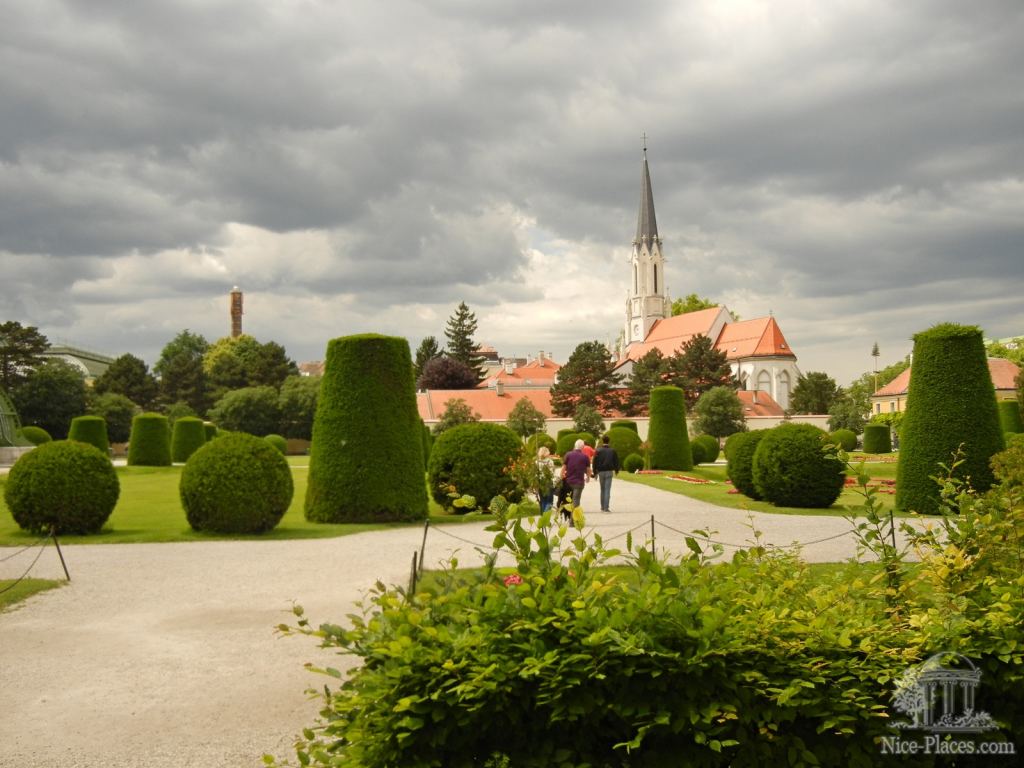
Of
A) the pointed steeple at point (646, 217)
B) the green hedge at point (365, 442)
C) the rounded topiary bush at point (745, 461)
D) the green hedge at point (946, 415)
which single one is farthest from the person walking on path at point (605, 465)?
the pointed steeple at point (646, 217)

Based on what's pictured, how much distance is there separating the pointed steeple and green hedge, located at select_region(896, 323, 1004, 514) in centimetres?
7409

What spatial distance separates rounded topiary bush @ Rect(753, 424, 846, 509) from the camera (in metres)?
17.5

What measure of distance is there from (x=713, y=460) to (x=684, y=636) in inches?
1541

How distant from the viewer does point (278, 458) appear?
559 inches

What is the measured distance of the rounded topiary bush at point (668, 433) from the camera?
103ft

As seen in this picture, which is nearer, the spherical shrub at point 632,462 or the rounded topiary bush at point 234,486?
the rounded topiary bush at point 234,486

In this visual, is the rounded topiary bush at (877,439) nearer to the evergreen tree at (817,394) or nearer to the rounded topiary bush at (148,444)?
the evergreen tree at (817,394)

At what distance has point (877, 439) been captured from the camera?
44156 mm

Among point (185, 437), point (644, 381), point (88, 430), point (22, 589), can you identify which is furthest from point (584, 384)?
point (22, 589)

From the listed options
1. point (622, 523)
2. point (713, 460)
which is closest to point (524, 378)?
point (713, 460)

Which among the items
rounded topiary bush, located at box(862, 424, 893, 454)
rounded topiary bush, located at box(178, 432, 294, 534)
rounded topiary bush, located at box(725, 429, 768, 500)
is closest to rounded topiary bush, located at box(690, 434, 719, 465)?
rounded topiary bush, located at box(862, 424, 893, 454)

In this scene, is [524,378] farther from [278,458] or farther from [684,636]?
[684,636]

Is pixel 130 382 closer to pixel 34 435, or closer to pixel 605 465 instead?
pixel 34 435

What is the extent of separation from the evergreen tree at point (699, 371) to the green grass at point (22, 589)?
5419cm
